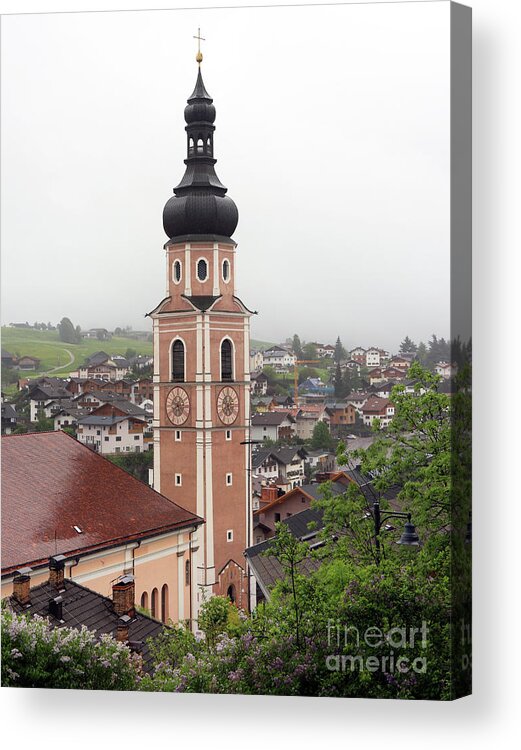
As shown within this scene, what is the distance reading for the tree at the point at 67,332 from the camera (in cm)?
1373

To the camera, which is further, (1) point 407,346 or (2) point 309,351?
(2) point 309,351

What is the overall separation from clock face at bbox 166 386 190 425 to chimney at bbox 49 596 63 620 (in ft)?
8.39

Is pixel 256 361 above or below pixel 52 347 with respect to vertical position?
below

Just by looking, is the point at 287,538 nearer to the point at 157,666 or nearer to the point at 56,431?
the point at 157,666

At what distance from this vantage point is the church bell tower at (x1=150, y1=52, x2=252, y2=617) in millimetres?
13977

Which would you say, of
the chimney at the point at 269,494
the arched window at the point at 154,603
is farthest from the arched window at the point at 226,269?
the arched window at the point at 154,603

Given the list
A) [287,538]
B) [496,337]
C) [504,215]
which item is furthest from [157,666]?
[504,215]

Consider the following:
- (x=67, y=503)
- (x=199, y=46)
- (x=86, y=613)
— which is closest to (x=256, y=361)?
(x=67, y=503)

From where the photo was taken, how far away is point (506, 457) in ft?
40.4

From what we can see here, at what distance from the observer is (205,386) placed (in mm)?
14633

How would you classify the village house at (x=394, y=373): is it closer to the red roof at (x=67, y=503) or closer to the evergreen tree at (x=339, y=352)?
the evergreen tree at (x=339, y=352)

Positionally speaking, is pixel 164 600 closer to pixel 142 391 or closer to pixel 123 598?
pixel 123 598

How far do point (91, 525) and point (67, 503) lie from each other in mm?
438

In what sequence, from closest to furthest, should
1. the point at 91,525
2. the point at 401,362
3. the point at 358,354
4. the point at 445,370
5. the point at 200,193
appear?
1. the point at 445,370
2. the point at 401,362
3. the point at 358,354
4. the point at 200,193
5. the point at 91,525
